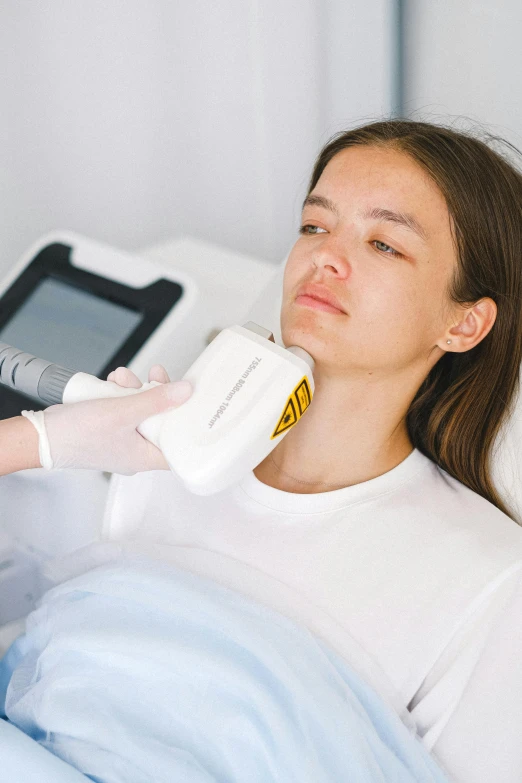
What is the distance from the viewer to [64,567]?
4.68 ft

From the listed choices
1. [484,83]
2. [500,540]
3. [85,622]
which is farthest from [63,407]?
[484,83]

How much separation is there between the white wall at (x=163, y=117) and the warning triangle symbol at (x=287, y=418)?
3.21 feet

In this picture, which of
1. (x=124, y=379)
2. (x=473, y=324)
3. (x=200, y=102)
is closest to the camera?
(x=124, y=379)

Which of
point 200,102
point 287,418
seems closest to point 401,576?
point 287,418

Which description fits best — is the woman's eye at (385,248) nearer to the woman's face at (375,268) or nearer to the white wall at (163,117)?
the woman's face at (375,268)

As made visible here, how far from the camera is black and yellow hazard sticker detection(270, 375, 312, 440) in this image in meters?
→ 1.14

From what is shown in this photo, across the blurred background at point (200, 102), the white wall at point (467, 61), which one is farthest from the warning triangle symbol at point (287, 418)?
the blurred background at point (200, 102)

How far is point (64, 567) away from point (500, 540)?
0.67 meters

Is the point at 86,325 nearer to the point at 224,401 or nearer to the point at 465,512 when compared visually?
the point at 224,401

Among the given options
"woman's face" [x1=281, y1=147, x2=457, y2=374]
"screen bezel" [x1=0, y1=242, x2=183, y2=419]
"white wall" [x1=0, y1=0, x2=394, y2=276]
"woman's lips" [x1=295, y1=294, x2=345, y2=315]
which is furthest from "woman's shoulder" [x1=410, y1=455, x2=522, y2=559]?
"white wall" [x1=0, y1=0, x2=394, y2=276]

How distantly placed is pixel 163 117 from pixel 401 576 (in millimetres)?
1538

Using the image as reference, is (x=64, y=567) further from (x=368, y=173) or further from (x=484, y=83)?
(x=484, y=83)

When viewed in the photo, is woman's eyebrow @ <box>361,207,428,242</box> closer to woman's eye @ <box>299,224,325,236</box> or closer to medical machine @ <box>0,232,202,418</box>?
woman's eye @ <box>299,224,325,236</box>

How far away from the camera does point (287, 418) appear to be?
1156 millimetres
